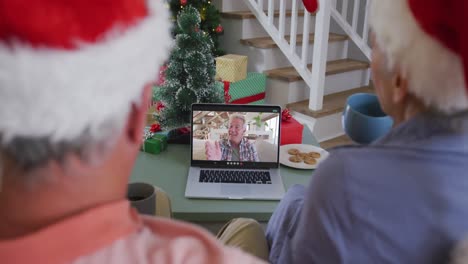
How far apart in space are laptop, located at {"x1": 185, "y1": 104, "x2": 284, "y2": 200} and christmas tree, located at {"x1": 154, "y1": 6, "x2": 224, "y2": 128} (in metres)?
0.21

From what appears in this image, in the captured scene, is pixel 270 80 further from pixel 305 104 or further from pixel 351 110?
pixel 351 110

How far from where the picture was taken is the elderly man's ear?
53 centimetres

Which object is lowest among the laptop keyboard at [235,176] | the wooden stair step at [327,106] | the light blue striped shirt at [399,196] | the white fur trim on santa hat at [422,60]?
the wooden stair step at [327,106]

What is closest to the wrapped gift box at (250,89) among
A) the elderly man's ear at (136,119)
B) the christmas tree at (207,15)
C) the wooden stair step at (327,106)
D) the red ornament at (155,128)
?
the wooden stair step at (327,106)

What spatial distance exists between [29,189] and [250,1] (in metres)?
2.97

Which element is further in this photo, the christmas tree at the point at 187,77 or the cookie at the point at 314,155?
the christmas tree at the point at 187,77

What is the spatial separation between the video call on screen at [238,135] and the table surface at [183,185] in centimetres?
7

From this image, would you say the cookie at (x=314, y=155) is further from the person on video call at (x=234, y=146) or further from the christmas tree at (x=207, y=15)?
the christmas tree at (x=207, y=15)

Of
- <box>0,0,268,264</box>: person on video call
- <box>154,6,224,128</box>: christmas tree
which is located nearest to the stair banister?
<box>154,6,224,128</box>: christmas tree

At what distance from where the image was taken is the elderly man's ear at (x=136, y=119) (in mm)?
533

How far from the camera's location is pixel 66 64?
440 millimetres

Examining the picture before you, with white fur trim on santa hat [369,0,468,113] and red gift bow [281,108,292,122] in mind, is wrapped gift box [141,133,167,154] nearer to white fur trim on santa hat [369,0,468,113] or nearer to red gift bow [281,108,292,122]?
red gift bow [281,108,292,122]

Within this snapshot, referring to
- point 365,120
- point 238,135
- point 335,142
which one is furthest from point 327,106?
point 365,120

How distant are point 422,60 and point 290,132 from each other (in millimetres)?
857
